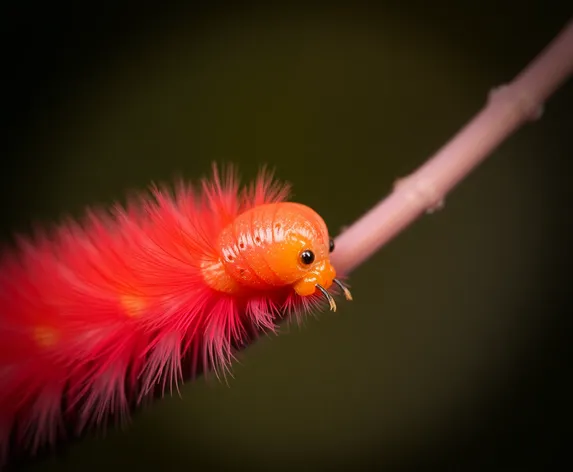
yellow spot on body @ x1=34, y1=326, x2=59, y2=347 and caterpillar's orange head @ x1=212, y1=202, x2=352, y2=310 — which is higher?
yellow spot on body @ x1=34, y1=326, x2=59, y2=347

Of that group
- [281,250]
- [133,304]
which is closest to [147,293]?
[133,304]

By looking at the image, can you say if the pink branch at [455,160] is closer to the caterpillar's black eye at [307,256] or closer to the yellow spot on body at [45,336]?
the caterpillar's black eye at [307,256]

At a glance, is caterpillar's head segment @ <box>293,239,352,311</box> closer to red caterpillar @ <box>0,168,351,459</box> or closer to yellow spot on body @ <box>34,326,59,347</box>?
red caterpillar @ <box>0,168,351,459</box>

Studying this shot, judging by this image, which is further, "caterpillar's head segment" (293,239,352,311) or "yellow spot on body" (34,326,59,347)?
"yellow spot on body" (34,326,59,347)

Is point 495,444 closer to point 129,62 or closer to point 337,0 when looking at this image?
point 337,0

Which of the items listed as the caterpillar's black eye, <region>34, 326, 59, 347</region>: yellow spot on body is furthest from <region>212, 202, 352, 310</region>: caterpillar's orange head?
<region>34, 326, 59, 347</region>: yellow spot on body

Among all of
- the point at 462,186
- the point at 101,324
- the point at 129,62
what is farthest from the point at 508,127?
the point at 129,62
